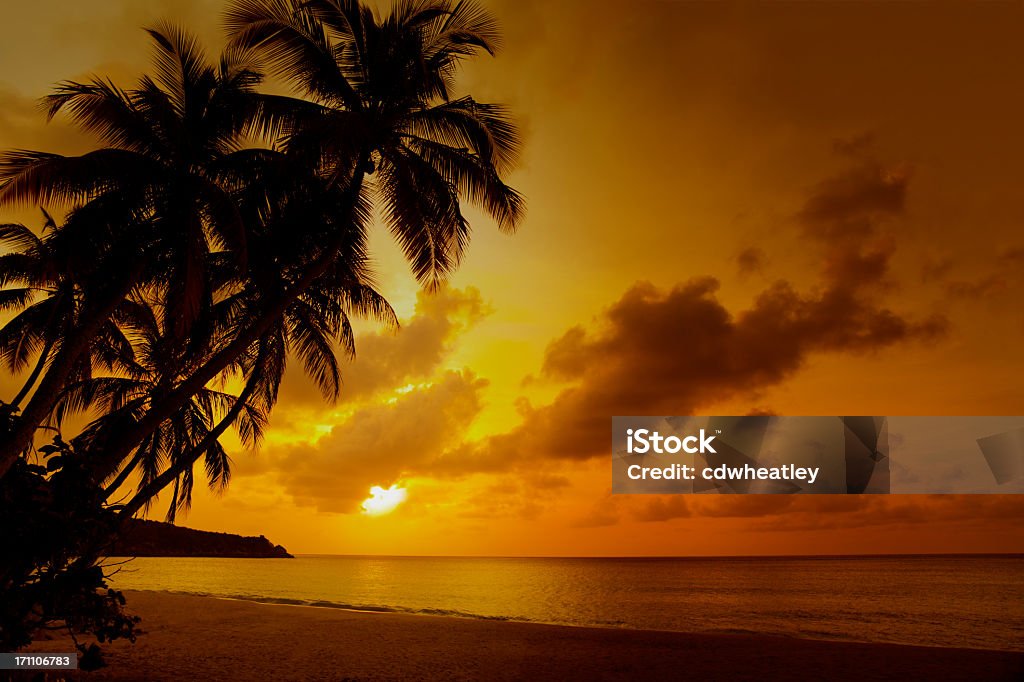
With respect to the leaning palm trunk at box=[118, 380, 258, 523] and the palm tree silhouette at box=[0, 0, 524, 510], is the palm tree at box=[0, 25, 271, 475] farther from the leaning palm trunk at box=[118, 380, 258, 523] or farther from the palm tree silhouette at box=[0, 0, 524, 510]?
the leaning palm trunk at box=[118, 380, 258, 523]

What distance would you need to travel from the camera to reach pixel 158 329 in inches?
456

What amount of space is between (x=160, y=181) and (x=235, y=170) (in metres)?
1.15

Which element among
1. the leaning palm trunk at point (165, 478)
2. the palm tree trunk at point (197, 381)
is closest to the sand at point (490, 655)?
the leaning palm trunk at point (165, 478)

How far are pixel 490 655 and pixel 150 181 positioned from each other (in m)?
11.7

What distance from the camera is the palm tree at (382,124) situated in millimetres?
9375

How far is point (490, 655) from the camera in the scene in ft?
47.6

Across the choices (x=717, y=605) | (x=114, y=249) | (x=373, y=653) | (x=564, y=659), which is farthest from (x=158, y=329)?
(x=717, y=605)

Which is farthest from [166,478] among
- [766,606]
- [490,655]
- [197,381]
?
[766,606]

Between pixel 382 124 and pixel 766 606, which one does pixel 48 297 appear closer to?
pixel 382 124

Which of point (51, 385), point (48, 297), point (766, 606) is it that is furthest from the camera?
point (766, 606)

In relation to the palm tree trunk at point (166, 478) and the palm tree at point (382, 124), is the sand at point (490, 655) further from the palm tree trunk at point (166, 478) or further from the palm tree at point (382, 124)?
the palm tree at point (382, 124)

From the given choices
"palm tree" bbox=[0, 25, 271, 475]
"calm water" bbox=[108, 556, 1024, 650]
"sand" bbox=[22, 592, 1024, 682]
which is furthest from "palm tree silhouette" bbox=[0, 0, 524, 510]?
"calm water" bbox=[108, 556, 1024, 650]

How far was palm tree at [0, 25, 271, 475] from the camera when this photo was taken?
735 cm

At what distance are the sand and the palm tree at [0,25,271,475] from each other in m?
5.08
